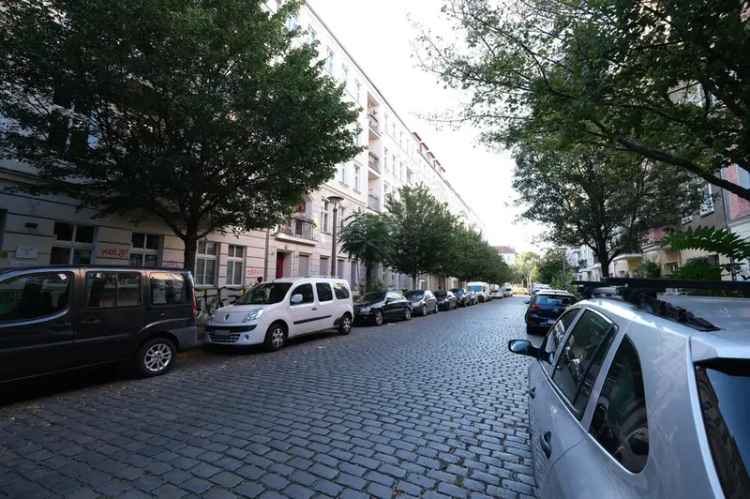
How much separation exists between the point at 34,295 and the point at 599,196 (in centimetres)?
1990

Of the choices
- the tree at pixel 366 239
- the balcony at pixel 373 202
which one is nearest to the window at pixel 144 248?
the tree at pixel 366 239

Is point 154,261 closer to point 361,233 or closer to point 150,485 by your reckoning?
point 361,233

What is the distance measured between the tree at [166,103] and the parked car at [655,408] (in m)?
8.85

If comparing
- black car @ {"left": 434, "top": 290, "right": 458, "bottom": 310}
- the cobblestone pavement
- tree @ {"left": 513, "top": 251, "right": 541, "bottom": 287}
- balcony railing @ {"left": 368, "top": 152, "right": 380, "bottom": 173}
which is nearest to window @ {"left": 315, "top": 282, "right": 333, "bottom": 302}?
the cobblestone pavement

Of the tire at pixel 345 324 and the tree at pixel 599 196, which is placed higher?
the tree at pixel 599 196

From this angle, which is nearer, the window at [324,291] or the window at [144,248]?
the window at [324,291]

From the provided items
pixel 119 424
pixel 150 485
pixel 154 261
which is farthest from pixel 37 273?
pixel 154 261

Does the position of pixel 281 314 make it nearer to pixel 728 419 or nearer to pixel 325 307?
A: pixel 325 307

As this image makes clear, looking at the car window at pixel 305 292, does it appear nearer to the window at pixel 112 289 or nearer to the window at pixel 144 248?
the window at pixel 112 289

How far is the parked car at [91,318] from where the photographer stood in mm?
5094

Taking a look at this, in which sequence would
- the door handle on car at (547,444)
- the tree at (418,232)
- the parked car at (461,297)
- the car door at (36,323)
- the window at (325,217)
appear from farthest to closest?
the parked car at (461,297) < the tree at (418,232) < the window at (325,217) < the car door at (36,323) < the door handle on car at (547,444)

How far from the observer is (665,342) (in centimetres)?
139

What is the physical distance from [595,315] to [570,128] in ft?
14.8

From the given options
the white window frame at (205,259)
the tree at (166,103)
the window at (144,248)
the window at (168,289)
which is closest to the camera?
the window at (168,289)
